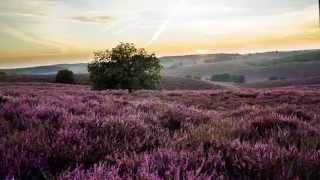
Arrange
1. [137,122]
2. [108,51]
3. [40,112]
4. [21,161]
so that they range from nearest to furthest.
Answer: [21,161], [137,122], [40,112], [108,51]

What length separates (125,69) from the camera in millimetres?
50875

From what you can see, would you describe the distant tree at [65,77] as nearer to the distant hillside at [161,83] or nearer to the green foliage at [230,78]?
the distant hillside at [161,83]

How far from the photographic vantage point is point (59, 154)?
4074 millimetres

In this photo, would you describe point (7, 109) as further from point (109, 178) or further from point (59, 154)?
point (109, 178)

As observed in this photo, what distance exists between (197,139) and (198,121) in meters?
3.58

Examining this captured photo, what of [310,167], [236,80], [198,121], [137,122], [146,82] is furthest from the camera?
[236,80]

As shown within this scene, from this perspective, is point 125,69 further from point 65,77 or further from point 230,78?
point 230,78

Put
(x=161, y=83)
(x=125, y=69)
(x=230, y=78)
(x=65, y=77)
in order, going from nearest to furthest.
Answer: (x=125, y=69) < (x=65, y=77) < (x=161, y=83) < (x=230, y=78)

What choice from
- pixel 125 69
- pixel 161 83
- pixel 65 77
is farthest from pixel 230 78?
pixel 125 69

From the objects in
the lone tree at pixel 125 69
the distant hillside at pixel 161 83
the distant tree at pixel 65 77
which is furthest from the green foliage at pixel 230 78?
the lone tree at pixel 125 69

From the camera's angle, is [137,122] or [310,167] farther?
[137,122]

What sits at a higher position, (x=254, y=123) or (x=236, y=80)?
(x=254, y=123)

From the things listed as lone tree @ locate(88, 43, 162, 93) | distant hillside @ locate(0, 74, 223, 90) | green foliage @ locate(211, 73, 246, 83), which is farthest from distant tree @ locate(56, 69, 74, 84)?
green foliage @ locate(211, 73, 246, 83)

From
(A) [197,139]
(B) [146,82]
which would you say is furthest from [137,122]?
(B) [146,82]
